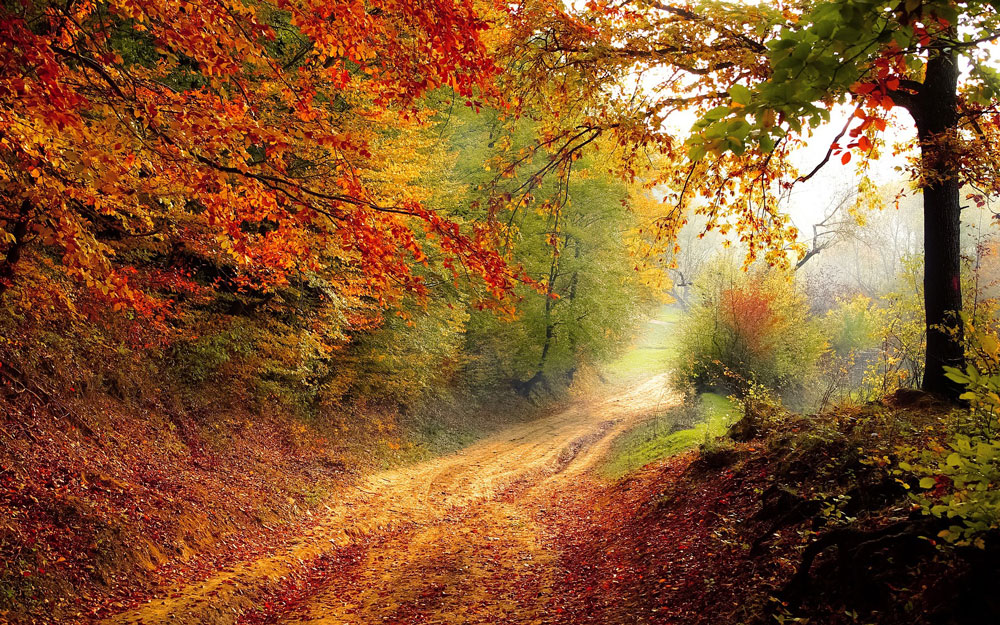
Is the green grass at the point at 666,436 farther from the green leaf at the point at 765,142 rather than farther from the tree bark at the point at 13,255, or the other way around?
the tree bark at the point at 13,255

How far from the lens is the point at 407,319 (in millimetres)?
8164

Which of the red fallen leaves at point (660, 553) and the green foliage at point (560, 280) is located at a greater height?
the green foliage at point (560, 280)

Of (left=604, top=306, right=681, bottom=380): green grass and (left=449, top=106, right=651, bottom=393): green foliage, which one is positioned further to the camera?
(left=604, top=306, right=681, bottom=380): green grass

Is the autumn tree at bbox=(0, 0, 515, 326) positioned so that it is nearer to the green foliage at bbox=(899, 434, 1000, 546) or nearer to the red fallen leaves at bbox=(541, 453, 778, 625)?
the green foliage at bbox=(899, 434, 1000, 546)

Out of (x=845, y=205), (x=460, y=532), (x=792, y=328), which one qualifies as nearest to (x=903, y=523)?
(x=460, y=532)

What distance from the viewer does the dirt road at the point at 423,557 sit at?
18.5ft

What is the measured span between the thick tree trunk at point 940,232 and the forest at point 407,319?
0.04 m

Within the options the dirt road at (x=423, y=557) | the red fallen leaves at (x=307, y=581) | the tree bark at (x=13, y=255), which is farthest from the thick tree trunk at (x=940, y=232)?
the tree bark at (x=13, y=255)

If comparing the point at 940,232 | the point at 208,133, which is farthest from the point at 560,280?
the point at 208,133

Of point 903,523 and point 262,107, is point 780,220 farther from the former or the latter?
point 262,107

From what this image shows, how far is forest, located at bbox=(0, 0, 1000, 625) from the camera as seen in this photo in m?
3.36

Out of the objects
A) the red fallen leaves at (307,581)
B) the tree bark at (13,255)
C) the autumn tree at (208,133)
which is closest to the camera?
the autumn tree at (208,133)

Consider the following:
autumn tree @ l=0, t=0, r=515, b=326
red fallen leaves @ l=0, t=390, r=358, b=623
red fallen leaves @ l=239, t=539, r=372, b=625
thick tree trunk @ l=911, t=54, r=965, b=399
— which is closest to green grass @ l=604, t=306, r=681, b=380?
thick tree trunk @ l=911, t=54, r=965, b=399

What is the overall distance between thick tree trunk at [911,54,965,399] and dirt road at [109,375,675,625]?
5698 mm
